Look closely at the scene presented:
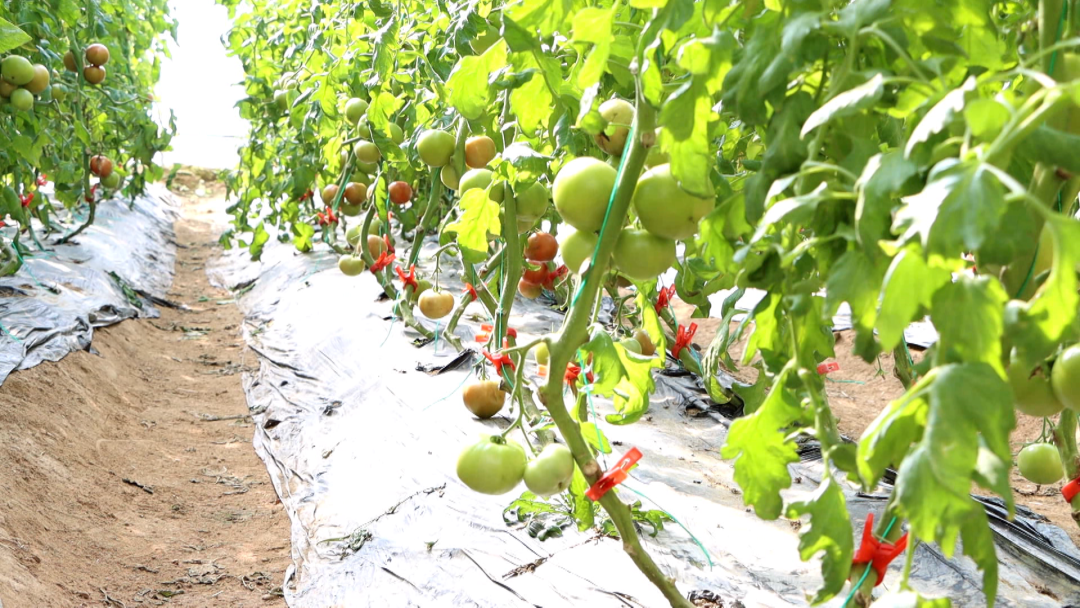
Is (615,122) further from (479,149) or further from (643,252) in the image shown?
(479,149)

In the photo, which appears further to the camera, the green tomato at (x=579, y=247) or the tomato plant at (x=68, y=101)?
the tomato plant at (x=68, y=101)

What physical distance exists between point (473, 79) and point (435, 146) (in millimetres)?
631

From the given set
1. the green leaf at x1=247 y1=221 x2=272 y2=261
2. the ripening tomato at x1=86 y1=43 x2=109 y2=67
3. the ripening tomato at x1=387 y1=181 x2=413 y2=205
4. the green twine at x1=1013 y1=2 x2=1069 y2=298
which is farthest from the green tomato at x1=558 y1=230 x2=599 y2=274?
the green leaf at x1=247 y1=221 x2=272 y2=261

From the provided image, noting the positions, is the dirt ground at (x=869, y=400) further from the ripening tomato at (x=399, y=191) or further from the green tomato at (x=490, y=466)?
the green tomato at (x=490, y=466)

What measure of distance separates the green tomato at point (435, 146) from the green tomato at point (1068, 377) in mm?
1211

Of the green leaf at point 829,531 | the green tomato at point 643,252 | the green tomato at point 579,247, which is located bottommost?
the green leaf at point 829,531

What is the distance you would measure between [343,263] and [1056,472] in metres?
2.40

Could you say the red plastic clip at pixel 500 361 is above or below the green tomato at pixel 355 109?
below

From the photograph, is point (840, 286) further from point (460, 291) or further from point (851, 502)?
point (460, 291)

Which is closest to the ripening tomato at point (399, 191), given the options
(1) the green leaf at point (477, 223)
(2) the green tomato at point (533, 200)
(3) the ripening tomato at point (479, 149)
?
(3) the ripening tomato at point (479, 149)

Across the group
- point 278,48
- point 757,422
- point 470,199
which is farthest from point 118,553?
point 278,48

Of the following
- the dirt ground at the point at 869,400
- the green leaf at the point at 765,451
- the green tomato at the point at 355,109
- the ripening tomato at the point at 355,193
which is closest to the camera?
the green leaf at the point at 765,451

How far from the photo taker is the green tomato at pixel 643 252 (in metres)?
0.92

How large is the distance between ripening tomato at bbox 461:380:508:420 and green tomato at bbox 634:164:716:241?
4.31 feet
